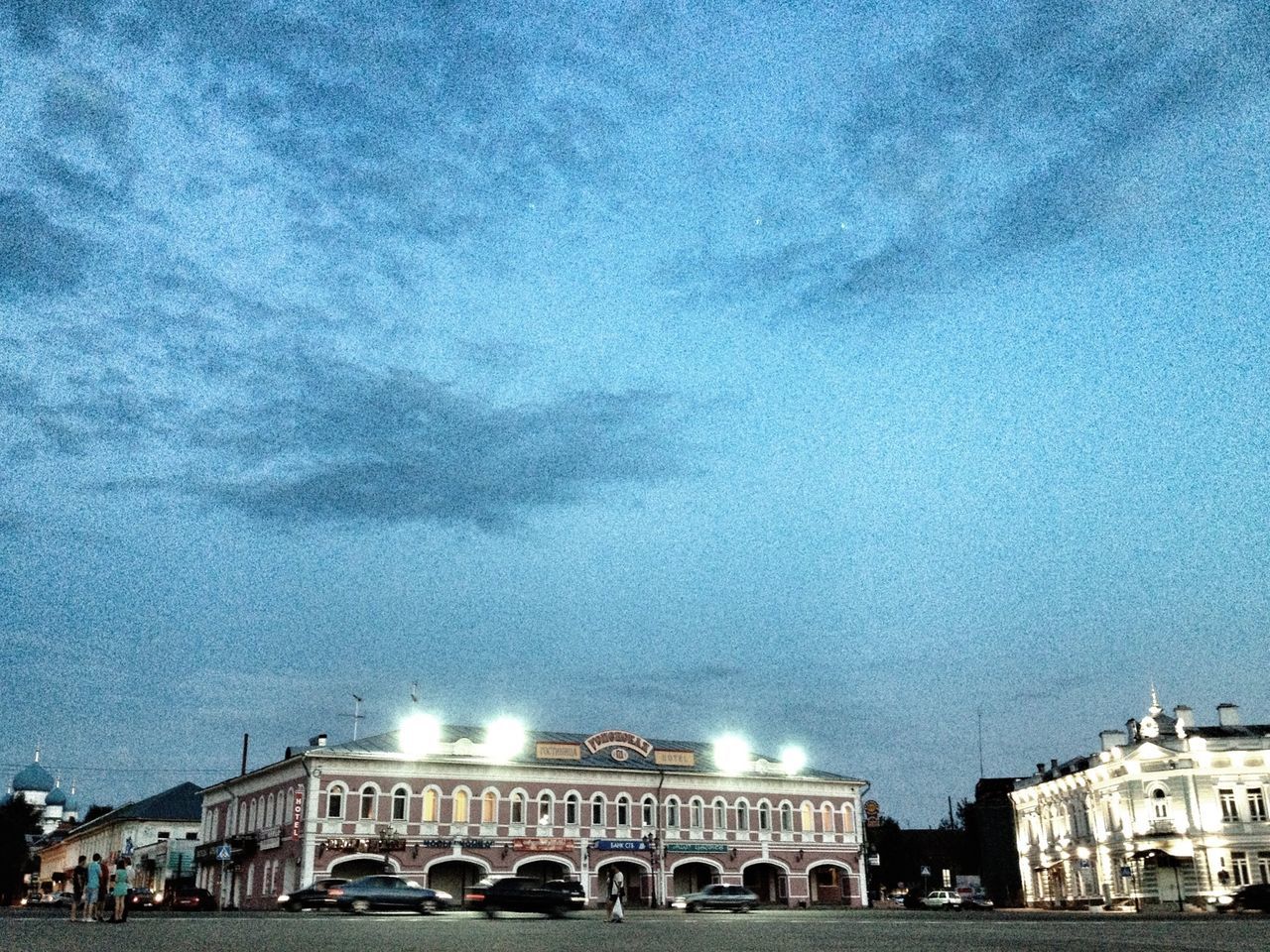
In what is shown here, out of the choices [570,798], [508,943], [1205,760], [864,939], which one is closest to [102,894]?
[508,943]

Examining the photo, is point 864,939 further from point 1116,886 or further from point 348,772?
point 1116,886

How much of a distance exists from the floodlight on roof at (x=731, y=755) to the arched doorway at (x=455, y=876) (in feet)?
50.0

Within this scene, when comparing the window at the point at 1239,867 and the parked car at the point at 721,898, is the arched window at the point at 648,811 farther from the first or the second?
the window at the point at 1239,867

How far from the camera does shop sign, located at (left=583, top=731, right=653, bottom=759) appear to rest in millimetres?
64688

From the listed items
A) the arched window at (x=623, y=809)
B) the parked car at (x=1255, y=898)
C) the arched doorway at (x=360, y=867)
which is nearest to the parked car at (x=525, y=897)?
the arched doorway at (x=360, y=867)

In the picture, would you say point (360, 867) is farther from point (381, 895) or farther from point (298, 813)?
point (381, 895)

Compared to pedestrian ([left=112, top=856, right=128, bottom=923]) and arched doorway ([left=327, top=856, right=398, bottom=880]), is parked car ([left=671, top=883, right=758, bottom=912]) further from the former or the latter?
pedestrian ([left=112, top=856, right=128, bottom=923])

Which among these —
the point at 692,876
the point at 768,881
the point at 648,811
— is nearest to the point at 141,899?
the point at 648,811

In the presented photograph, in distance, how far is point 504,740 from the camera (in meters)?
62.8

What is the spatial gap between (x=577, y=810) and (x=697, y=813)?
7.13 m

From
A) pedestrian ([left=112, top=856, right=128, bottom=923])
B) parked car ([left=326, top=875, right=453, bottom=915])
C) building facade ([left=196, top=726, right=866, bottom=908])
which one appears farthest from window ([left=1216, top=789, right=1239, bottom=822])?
pedestrian ([left=112, top=856, right=128, bottom=923])

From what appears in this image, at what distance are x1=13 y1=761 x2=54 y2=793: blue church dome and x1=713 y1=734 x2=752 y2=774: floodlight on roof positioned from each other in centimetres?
11959

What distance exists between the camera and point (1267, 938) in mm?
19234

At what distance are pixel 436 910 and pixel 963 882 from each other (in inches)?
2009
